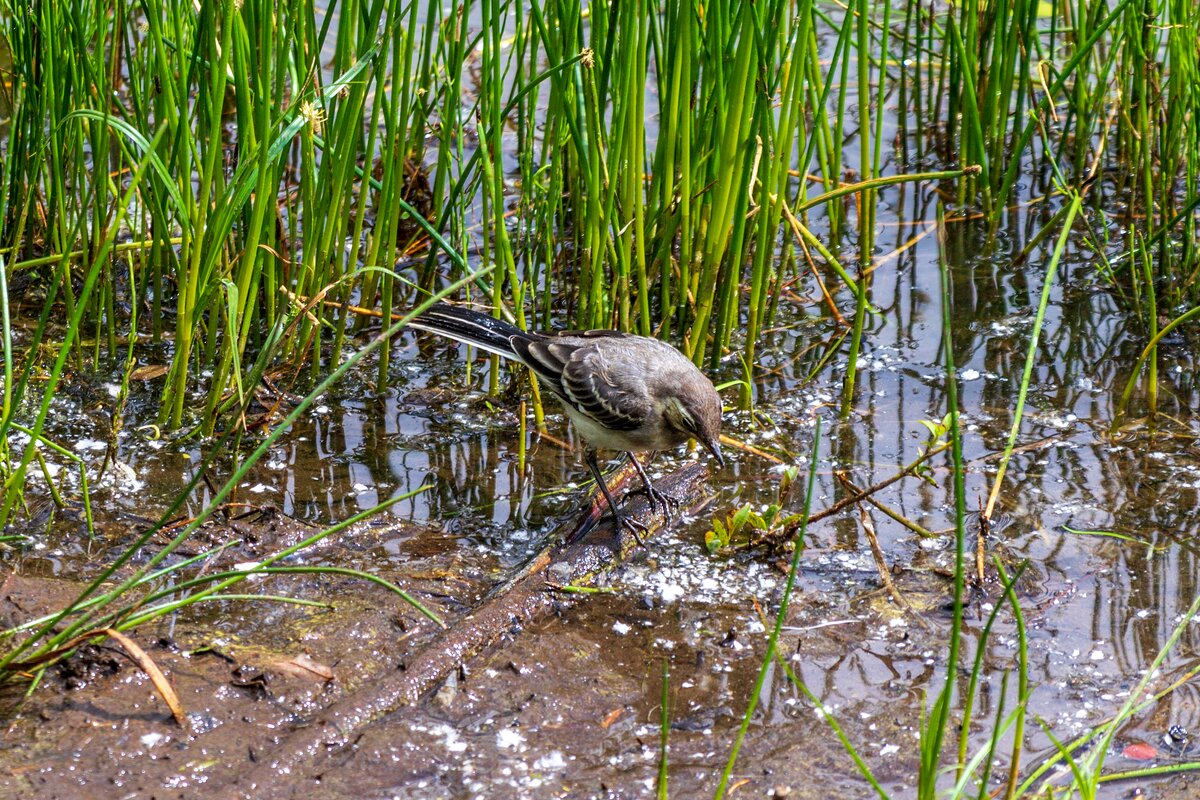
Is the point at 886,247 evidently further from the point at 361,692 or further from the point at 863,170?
the point at 361,692

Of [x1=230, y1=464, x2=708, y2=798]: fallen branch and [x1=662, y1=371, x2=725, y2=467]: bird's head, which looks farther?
[x1=662, y1=371, x2=725, y2=467]: bird's head

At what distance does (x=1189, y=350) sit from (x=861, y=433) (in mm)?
1798

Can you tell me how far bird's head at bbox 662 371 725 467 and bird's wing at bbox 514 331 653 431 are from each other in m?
0.11

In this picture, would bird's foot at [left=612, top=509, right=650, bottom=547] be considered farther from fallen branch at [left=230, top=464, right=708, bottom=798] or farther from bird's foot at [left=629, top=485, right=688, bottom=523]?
bird's foot at [left=629, top=485, right=688, bottom=523]

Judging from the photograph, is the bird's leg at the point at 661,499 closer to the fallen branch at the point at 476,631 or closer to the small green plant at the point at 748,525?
the fallen branch at the point at 476,631

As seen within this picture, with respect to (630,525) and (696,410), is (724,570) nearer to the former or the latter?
(630,525)

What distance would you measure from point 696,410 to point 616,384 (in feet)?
1.05

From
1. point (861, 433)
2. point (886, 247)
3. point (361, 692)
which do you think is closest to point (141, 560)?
point (361, 692)

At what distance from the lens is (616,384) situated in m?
4.66

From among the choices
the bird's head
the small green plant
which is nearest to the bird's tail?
the bird's head

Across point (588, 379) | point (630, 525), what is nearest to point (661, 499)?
point (630, 525)

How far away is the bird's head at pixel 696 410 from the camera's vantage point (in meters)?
4.64

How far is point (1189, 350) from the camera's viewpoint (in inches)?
231

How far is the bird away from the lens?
465 cm
